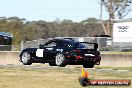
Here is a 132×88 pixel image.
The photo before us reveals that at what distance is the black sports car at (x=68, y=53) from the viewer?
22094 millimetres

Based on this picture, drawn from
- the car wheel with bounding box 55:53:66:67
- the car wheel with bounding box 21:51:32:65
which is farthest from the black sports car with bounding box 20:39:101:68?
the car wheel with bounding box 21:51:32:65

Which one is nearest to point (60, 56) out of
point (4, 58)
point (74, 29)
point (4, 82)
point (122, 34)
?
point (4, 82)

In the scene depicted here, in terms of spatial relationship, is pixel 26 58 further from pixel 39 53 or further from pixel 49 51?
pixel 49 51

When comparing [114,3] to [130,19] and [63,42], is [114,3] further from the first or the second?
[63,42]

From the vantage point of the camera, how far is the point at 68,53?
72.7 feet

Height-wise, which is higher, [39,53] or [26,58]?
[39,53]

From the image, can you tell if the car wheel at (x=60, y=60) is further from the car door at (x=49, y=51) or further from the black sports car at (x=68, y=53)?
the car door at (x=49, y=51)

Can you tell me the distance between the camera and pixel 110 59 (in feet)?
91.7

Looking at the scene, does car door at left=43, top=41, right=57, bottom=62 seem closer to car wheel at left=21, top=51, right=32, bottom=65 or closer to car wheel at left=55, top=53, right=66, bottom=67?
car wheel at left=55, top=53, right=66, bottom=67

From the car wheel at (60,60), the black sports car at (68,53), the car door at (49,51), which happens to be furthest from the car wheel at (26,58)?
the car wheel at (60,60)

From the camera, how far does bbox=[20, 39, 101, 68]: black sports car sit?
22094 millimetres

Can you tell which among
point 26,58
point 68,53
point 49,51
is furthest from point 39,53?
point 68,53

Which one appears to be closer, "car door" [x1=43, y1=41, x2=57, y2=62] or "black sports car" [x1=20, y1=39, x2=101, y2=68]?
"black sports car" [x1=20, y1=39, x2=101, y2=68]

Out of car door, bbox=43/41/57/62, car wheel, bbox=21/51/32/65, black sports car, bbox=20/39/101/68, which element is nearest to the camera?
black sports car, bbox=20/39/101/68
